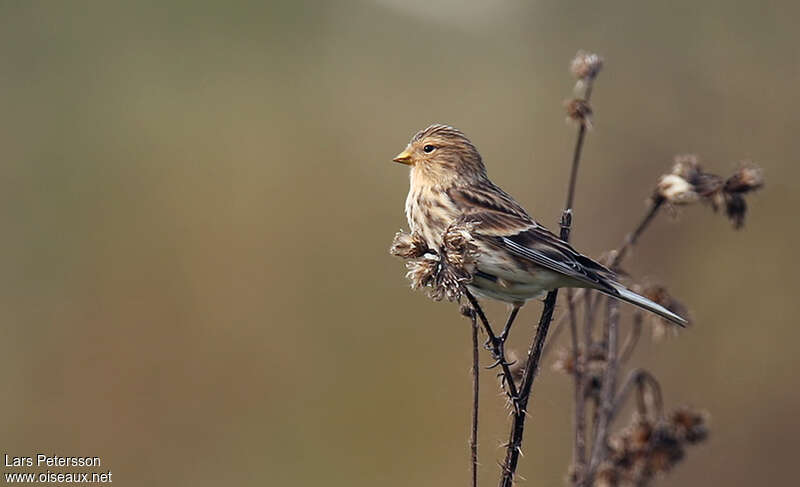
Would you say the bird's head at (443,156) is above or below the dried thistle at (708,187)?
above

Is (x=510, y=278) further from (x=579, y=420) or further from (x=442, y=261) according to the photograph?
(x=442, y=261)

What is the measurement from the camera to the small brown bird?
3498 millimetres

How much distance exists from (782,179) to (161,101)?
268 inches

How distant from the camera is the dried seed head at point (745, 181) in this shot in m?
3.74

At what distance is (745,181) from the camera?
375 cm

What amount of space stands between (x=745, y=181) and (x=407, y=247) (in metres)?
1.52

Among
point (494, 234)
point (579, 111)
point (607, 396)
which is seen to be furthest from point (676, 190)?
point (607, 396)

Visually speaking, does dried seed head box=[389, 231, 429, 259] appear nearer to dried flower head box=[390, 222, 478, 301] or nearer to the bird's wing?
dried flower head box=[390, 222, 478, 301]

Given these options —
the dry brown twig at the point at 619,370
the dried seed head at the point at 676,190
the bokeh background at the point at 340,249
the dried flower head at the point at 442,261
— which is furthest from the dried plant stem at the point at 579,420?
the bokeh background at the point at 340,249

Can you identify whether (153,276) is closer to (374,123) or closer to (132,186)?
(132,186)

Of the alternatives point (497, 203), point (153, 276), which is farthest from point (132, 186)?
point (497, 203)

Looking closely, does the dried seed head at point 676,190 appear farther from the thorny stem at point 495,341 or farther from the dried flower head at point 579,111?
the thorny stem at point 495,341

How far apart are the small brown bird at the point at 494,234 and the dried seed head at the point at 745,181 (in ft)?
2.06

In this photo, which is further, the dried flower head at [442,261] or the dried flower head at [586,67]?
the dried flower head at [586,67]
